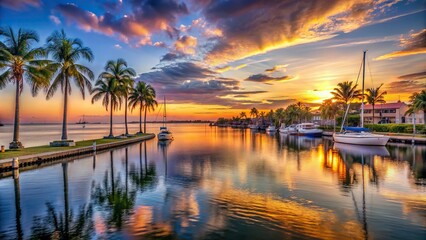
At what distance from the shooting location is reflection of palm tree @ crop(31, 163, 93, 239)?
33.2 ft

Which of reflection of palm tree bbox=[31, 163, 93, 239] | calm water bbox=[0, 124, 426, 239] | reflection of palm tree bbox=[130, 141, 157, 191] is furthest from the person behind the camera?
reflection of palm tree bbox=[130, 141, 157, 191]

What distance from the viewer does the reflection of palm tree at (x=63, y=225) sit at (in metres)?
10.1

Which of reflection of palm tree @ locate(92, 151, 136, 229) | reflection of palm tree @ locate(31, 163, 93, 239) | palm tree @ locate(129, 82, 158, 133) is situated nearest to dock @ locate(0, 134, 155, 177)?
reflection of palm tree @ locate(92, 151, 136, 229)

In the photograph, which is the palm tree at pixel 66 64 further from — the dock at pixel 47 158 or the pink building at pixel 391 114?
the pink building at pixel 391 114

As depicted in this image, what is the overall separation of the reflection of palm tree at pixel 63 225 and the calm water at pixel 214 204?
0.04 m

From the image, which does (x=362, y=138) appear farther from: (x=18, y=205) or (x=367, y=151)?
(x=18, y=205)

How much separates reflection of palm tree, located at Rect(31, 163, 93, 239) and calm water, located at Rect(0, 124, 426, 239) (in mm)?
38

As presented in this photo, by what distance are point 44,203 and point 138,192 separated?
510cm

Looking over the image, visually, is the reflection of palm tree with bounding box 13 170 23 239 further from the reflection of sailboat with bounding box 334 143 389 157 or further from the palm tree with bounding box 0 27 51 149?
the reflection of sailboat with bounding box 334 143 389 157

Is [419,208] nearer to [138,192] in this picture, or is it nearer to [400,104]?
[138,192]

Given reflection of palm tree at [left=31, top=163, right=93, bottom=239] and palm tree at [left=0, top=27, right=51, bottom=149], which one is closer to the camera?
reflection of palm tree at [left=31, top=163, right=93, bottom=239]

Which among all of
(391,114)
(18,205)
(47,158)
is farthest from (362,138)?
(391,114)

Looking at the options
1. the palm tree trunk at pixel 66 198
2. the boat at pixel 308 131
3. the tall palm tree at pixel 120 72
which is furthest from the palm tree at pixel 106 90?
the boat at pixel 308 131

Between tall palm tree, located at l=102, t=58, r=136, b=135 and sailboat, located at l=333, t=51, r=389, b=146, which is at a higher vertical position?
tall palm tree, located at l=102, t=58, r=136, b=135
